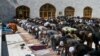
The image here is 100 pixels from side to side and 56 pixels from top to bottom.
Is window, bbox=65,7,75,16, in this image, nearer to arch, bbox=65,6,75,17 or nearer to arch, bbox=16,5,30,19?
arch, bbox=65,6,75,17

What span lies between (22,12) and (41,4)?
260 centimetres

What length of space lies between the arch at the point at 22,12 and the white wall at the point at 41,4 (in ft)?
1.48

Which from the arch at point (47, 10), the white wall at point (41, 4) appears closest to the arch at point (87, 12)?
the white wall at point (41, 4)

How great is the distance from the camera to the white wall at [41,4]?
31.8 metres

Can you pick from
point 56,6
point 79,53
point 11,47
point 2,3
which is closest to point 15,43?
point 11,47

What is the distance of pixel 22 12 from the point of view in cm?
3278

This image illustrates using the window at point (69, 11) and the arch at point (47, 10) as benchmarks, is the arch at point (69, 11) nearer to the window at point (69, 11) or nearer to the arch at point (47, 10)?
the window at point (69, 11)

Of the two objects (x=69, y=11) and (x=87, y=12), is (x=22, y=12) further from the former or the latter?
(x=87, y=12)

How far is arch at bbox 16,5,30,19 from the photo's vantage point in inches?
1286

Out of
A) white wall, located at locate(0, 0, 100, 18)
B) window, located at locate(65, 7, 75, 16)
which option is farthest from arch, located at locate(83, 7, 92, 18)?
window, located at locate(65, 7, 75, 16)

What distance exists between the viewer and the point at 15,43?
1641 cm

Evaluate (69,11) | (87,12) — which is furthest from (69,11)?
(87,12)

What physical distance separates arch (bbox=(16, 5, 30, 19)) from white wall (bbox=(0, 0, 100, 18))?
45 centimetres

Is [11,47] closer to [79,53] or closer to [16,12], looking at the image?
[79,53]
